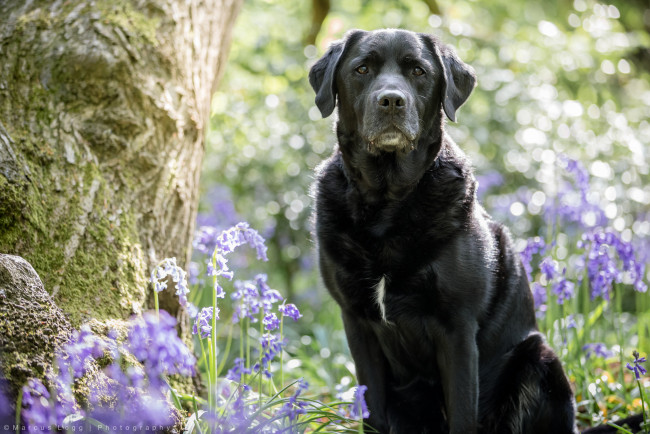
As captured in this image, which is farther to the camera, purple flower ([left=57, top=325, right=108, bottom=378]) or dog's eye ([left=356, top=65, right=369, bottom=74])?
dog's eye ([left=356, top=65, right=369, bottom=74])

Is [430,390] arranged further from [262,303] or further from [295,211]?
[295,211]

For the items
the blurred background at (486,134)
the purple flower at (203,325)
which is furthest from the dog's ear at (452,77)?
the blurred background at (486,134)

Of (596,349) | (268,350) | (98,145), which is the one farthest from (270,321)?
(596,349)

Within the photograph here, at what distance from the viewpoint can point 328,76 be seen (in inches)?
115

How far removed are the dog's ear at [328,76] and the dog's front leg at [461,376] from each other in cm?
106

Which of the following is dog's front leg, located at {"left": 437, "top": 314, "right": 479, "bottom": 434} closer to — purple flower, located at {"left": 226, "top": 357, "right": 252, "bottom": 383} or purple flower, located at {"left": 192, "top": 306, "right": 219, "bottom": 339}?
purple flower, located at {"left": 226, "top": 357, "right": 252, "bottom": 383}

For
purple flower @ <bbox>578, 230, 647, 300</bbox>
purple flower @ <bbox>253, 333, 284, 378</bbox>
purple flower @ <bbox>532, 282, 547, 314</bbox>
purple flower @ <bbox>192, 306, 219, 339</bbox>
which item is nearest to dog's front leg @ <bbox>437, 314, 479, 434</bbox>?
purple flower @ <bbox>253, 333, 284, 378</bbox>

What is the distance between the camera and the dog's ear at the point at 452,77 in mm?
2828

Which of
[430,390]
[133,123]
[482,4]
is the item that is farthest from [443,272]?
[482,4]

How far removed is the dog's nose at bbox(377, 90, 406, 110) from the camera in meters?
2.61

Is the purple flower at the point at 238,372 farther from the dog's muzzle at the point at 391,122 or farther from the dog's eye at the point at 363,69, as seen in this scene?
the dog's eye at the point at 363,69

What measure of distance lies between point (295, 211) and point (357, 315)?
3026 mm

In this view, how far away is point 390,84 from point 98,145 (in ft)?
4.47

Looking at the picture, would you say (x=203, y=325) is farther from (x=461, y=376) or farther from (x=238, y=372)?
(x=461, y=376)
